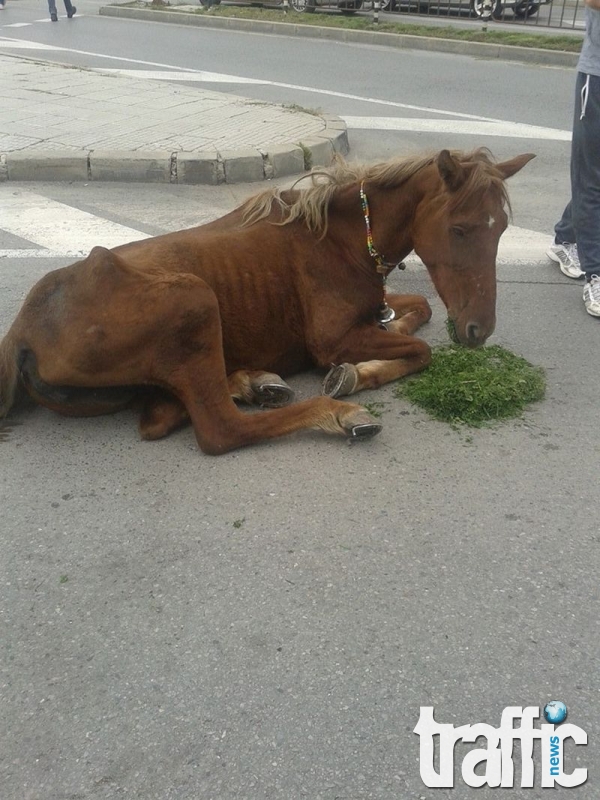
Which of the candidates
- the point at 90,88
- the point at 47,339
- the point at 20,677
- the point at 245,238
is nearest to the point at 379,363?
the point at 245,238

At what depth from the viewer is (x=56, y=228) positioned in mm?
6398

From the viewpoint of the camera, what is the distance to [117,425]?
388 cm

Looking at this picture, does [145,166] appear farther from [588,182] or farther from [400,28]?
[400,28]

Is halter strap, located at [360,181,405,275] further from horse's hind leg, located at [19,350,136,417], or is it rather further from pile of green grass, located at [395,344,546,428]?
horse's hind leg, located at [19,350,136,417]

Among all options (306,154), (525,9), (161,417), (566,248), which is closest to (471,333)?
(161,417)

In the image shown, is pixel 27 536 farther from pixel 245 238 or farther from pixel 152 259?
pixel 245 238

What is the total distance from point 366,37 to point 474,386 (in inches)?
603

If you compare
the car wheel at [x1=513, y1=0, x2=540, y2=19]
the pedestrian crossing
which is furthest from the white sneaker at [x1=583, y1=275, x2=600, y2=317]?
the car wheel at [x1=513, y1=0, x2=540, y2=19]

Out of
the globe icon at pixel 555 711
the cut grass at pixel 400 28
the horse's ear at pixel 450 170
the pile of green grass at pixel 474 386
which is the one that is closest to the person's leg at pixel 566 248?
the pile of green grass at pixel 474 386

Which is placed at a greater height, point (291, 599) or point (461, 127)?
point (461, 127)

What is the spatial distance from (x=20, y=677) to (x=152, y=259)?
190cm

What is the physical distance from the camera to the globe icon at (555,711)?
2.38m

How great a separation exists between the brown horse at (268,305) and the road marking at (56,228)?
2.24m

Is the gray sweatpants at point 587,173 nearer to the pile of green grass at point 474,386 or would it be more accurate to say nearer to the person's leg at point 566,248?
the person's leg at point 566,248
